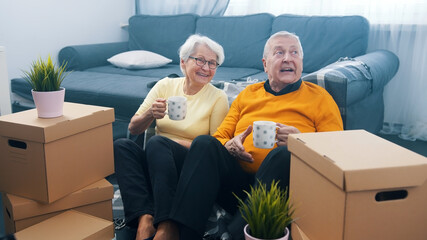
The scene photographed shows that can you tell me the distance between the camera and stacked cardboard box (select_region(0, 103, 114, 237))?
4.73ft

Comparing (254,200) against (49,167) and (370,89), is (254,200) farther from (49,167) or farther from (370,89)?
(370,89)

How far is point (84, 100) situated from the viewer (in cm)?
281

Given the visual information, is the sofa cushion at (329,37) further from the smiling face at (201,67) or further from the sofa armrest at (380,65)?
the smiling face at (201,67)

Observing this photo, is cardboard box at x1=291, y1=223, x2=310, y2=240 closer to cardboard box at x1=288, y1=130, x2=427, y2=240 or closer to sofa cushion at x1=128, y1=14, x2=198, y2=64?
cardboard box at x1=288, y1=130, x2=427, y2=240

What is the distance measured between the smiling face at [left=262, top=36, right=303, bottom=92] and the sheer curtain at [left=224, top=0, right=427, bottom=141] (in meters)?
1.69

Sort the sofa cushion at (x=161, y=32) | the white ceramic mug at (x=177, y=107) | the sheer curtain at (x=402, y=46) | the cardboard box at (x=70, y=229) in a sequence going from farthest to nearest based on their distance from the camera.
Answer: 1. the sofa cushion at (x=161, y=32)
2. the sheer curtain at (x=402, y=46)
3. the white ceramic mug at (x=177, y=107)
4. the cardboard box at (x=70, y=229)

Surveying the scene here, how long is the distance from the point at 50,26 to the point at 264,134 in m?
2.62

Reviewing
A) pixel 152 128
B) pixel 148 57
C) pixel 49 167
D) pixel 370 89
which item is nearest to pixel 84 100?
pixel 148 57

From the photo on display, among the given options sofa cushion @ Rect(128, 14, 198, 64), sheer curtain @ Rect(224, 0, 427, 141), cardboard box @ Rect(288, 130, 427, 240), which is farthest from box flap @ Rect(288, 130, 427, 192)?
sofa cushion @ Rect(128, 14, 198, 64)

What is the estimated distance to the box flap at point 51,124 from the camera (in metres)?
1.42

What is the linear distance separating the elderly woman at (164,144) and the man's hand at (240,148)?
0.69ft

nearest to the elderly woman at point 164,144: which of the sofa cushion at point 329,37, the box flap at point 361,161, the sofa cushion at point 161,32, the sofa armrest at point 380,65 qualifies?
the box flap at point 361,161

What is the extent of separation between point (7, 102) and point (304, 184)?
1.29 meters

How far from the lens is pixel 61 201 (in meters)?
1.52
